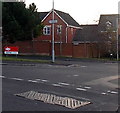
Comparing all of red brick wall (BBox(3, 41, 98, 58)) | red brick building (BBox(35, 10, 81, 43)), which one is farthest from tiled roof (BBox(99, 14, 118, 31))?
red brick wall (BBox(3, 41, 98, 58))

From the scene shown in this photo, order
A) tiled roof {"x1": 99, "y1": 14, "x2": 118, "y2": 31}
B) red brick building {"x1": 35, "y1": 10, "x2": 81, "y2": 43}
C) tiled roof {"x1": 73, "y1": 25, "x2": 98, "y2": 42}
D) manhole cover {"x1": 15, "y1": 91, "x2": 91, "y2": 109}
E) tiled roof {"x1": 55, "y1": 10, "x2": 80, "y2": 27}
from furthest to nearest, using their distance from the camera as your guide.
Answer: tiled roof {"x1": 99, "y1": 14, "x2": 118, "y2": 31}
tiled roof {"x1": 73, "y1": 25, "x2": 98, "y2": 42}
tiled roof {"x1": 55, "y1": 10, "x2": 80, "y2": 27}
red brick building {"x1": 35, "y1": 10, "x2": 81, "y2": 43}
manhole cover {"x1": 15, "y1": 91, "x2": 91, "y2": 109}

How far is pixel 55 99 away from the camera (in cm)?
928

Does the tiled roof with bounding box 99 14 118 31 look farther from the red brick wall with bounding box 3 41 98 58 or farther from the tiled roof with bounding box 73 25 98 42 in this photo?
the red brick wall with bounding box 3 41 98 58

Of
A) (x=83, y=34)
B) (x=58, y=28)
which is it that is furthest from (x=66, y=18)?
(x=83, y=34)

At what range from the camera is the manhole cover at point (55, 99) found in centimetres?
864

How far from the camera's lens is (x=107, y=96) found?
10383 mm

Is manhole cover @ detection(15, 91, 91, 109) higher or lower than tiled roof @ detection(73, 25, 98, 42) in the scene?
lower

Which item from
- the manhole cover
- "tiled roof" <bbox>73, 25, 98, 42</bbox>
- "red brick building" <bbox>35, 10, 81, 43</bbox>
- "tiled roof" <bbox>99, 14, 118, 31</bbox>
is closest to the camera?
the manhole cover

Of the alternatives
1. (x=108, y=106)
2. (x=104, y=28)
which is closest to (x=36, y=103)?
(x=108, y=106)

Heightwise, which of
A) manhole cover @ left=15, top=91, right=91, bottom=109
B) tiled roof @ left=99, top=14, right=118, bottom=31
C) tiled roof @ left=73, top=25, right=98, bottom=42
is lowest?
manhole cover @ left=15, top=91, right=91, bottom=109

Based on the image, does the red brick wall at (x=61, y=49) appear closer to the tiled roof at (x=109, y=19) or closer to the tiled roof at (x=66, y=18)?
the tiled roof at (x=66, y=18)

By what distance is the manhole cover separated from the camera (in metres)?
8.64

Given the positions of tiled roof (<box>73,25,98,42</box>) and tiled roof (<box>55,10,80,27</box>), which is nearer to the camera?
tiled roof (<box>55,10,80,27</box>)

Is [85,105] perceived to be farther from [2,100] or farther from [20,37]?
[20,37]
